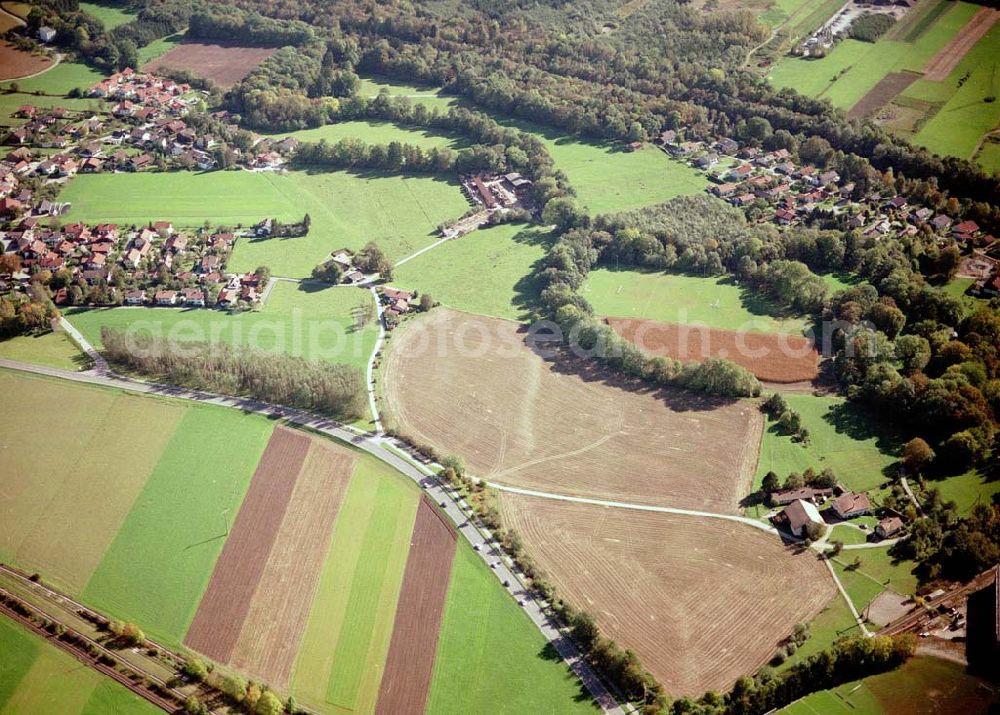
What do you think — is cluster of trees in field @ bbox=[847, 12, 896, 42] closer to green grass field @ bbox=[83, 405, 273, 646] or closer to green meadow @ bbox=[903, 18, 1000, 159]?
green meadow @ bbox=[903, 18, 1000, 159]

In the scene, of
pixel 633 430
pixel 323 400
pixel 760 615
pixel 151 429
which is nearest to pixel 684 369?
pixel 633 430

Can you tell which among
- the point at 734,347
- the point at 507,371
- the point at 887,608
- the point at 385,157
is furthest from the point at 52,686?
the point at 385,157

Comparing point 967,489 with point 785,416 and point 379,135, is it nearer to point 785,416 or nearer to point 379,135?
point 785,416

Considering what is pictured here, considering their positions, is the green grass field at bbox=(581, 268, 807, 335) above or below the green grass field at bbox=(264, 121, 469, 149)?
above

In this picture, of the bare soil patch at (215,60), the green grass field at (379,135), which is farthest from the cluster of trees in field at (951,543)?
the bare soil patch at (215,60)

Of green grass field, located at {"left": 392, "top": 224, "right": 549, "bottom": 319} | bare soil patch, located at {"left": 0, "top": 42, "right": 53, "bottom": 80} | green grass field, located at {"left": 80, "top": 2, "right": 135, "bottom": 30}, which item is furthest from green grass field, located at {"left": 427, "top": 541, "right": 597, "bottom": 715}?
green grass field, located at {"left": 80, "top": 2, "right": 135, "bottom": 30}

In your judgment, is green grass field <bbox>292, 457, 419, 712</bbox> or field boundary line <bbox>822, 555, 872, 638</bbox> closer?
green grass field <bbox>292, 457, 419, 712</bbox>
